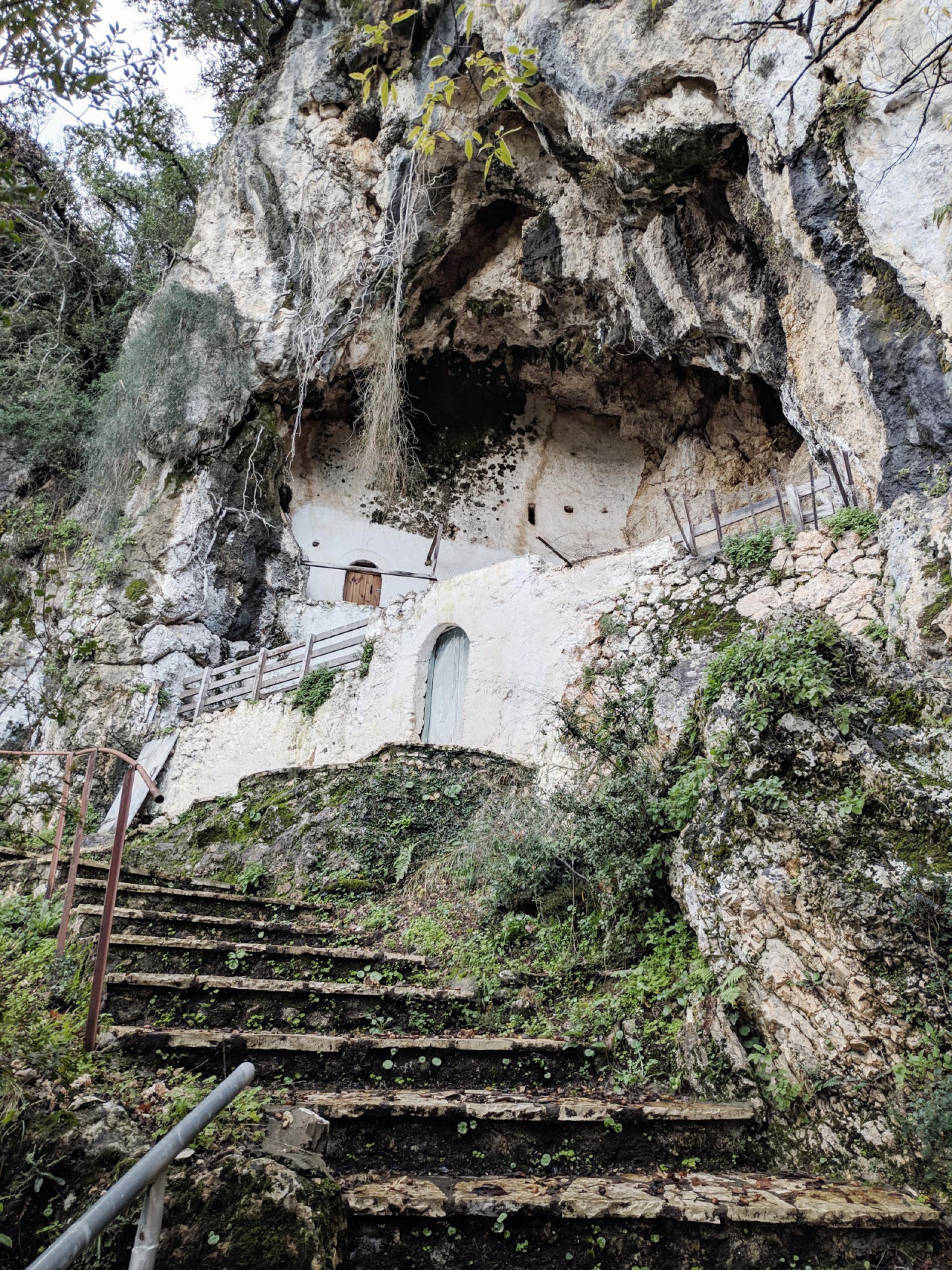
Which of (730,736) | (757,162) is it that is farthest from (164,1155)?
(757,162)

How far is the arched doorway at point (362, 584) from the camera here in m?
13.9

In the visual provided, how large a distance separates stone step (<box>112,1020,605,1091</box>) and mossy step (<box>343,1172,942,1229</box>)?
0.70m

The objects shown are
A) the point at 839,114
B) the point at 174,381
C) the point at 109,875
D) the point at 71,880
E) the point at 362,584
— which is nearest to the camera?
the point at 109,875

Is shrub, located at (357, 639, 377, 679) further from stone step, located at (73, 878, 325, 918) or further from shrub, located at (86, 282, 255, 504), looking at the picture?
shrub, located at (86, 282, 255, 504)

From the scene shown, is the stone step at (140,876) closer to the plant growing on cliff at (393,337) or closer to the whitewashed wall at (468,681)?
the whitewashed wall at (468,681)

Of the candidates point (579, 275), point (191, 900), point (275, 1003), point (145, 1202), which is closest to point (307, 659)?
point (191, 900)

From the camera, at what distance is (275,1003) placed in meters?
3.59

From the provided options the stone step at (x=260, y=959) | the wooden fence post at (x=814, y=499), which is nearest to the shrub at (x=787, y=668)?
the stone step at (x=260, y=959)

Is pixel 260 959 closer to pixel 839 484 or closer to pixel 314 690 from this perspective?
pixel 314 690

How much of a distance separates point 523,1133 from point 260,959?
5.87ft

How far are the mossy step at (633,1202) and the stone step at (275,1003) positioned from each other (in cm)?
119

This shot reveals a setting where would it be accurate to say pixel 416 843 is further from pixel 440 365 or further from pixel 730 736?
pixel 440 365

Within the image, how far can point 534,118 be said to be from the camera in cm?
881

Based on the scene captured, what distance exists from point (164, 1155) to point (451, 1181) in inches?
56.6
